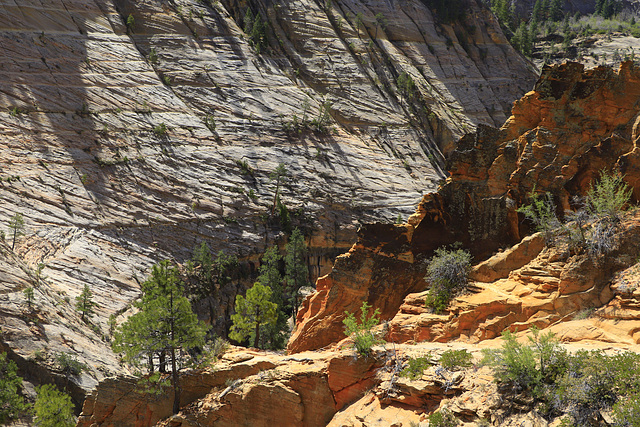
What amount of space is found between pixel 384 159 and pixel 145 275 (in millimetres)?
35116

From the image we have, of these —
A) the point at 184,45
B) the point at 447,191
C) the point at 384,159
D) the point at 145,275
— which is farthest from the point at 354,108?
the point at 447,191

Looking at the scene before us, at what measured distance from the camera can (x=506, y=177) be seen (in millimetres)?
19484

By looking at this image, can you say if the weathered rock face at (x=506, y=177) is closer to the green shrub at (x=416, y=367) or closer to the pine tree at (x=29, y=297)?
the green shrub at (x=416, y=367)

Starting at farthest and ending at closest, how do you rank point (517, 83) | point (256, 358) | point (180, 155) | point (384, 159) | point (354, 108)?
point (517, 83) → point (354, 108) → point (384, 159) → point (180, 155) → point (256, 358)

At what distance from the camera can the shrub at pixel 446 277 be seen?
17077 millimetres

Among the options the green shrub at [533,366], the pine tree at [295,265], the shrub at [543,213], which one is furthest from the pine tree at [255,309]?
the pine tree at [295,265]

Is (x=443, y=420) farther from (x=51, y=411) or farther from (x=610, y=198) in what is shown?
(x=51, y=411)

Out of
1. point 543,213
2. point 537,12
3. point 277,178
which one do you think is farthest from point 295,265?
point 537,12

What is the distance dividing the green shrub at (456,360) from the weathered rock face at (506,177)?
477 centimetres

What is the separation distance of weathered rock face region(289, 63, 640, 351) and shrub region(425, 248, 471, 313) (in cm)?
115

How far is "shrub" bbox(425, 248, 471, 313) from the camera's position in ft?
56.0

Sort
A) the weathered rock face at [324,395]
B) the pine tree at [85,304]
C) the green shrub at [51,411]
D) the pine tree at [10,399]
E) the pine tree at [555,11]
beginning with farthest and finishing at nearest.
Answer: the pine tree at [555,11]
the pine tree at [85,304]
the pine tree at [10,399]
the green shrub at [51,411]
the weathered rock face at [324,395]

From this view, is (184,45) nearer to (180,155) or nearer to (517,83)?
(180,155)

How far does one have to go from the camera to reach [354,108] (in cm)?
7431
